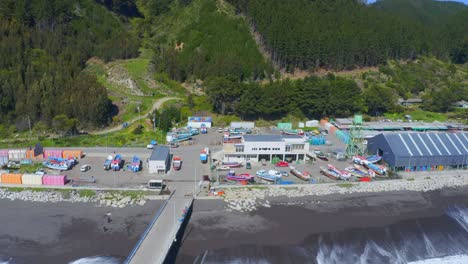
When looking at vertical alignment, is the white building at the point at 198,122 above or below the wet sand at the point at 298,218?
above

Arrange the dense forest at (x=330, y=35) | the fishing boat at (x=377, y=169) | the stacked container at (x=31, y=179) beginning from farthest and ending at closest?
the dense forest at (x=330, y=35) → the fishing boat at (x=377, y=169) → the stacked container at (x=31, y=179)

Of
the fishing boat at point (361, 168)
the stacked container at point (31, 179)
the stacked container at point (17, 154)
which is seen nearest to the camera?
the stacked container at point (31, 179)

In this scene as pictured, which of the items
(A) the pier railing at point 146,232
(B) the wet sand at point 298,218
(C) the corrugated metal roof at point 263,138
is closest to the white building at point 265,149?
(C) the corrugated metal roof at point 263,138

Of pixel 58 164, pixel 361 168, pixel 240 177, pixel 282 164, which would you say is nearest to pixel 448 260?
pixel 361 168

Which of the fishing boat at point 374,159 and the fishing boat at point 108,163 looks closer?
the fishing boat at point 108,163

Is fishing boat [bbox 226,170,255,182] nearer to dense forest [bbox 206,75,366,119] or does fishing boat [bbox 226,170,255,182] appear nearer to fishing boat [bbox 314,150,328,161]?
fishing boat [bbox 314,150,328,161]

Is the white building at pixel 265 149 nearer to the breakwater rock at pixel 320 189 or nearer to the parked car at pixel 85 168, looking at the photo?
the breakwater rock at pixel 320 189
